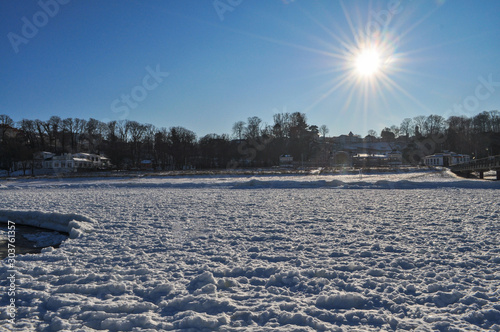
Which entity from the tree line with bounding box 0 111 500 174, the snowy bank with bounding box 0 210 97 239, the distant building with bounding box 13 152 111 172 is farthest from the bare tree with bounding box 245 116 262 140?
the snowy bank with bounding box 0 210 97 239

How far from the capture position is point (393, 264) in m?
5.94

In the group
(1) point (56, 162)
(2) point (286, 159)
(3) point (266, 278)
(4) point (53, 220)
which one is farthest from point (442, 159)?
(1) point (56, 162)

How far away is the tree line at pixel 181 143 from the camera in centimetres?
8381

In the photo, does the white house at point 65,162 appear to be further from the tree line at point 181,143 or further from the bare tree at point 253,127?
the bare tree at point 253,127

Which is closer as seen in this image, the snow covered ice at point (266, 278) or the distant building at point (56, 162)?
the snow covered ice at point (266, 278)

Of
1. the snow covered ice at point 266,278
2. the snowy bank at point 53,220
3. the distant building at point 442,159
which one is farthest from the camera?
the distant building at point 442,159

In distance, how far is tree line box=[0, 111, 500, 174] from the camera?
83812 millimetres

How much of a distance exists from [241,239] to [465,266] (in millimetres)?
4784

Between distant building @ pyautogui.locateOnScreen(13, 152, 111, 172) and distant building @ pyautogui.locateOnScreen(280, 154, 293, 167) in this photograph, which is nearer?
distant building @ pyautogui.locateOnScreen(13, 152, 111, 172)

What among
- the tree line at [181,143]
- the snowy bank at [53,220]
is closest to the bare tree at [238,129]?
the tree line at [181,143]

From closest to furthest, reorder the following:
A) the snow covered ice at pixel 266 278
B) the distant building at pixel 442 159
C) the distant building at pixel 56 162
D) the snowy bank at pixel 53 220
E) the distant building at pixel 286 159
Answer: the snow covered ice at pixel 266 278 < the snowy bank at pixel 53 220 < the distant building at pixel 56 162 < the distant building at pixel 442 159 < the distant building at pixel 286 159

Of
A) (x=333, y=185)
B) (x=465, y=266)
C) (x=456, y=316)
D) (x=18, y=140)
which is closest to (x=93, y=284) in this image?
(x=456, y=316)

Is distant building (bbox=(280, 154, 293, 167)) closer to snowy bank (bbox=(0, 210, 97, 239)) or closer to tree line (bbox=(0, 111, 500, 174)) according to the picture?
tree line (bbox=(0, 111, 500, 174))

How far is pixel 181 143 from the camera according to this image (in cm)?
8556
